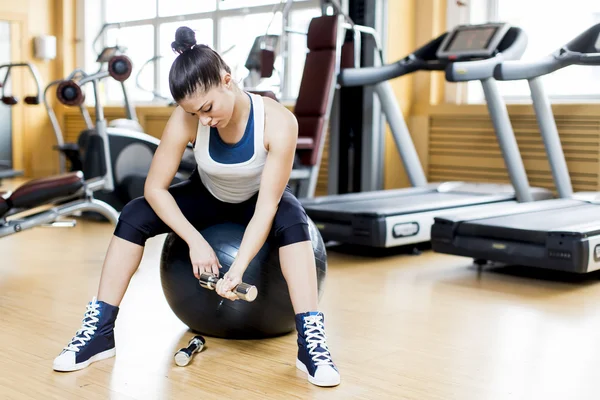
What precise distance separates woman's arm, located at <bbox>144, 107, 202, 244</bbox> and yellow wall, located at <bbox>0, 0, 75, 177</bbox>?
7.23 m

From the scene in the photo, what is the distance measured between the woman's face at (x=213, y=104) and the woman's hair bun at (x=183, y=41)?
5.7 inches

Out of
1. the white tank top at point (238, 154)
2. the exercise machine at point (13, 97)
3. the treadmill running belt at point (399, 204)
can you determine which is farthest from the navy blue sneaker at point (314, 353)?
the exercise machine at point (13, 97)

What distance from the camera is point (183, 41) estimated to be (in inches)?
79.5

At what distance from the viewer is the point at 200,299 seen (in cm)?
226

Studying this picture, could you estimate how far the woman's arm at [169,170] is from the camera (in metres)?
2.12

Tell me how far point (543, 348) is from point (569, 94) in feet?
10.6

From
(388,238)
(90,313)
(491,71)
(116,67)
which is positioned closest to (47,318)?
(90,313)

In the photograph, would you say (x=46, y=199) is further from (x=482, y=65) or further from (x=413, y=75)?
(x=413, y=75)

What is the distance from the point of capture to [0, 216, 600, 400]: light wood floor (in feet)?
6.30

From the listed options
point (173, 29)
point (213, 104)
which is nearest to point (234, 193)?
point (213, 104)

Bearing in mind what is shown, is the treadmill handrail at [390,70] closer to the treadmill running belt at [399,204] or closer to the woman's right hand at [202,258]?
the treadmill running belt at [399,204]

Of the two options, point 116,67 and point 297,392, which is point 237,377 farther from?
point 116,67

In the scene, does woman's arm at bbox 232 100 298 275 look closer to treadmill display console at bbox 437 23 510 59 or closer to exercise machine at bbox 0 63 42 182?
treadmill display console at bbox 437 23 510 59

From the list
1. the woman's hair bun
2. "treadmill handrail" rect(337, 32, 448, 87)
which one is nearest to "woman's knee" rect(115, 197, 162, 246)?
the woman's hair bun
